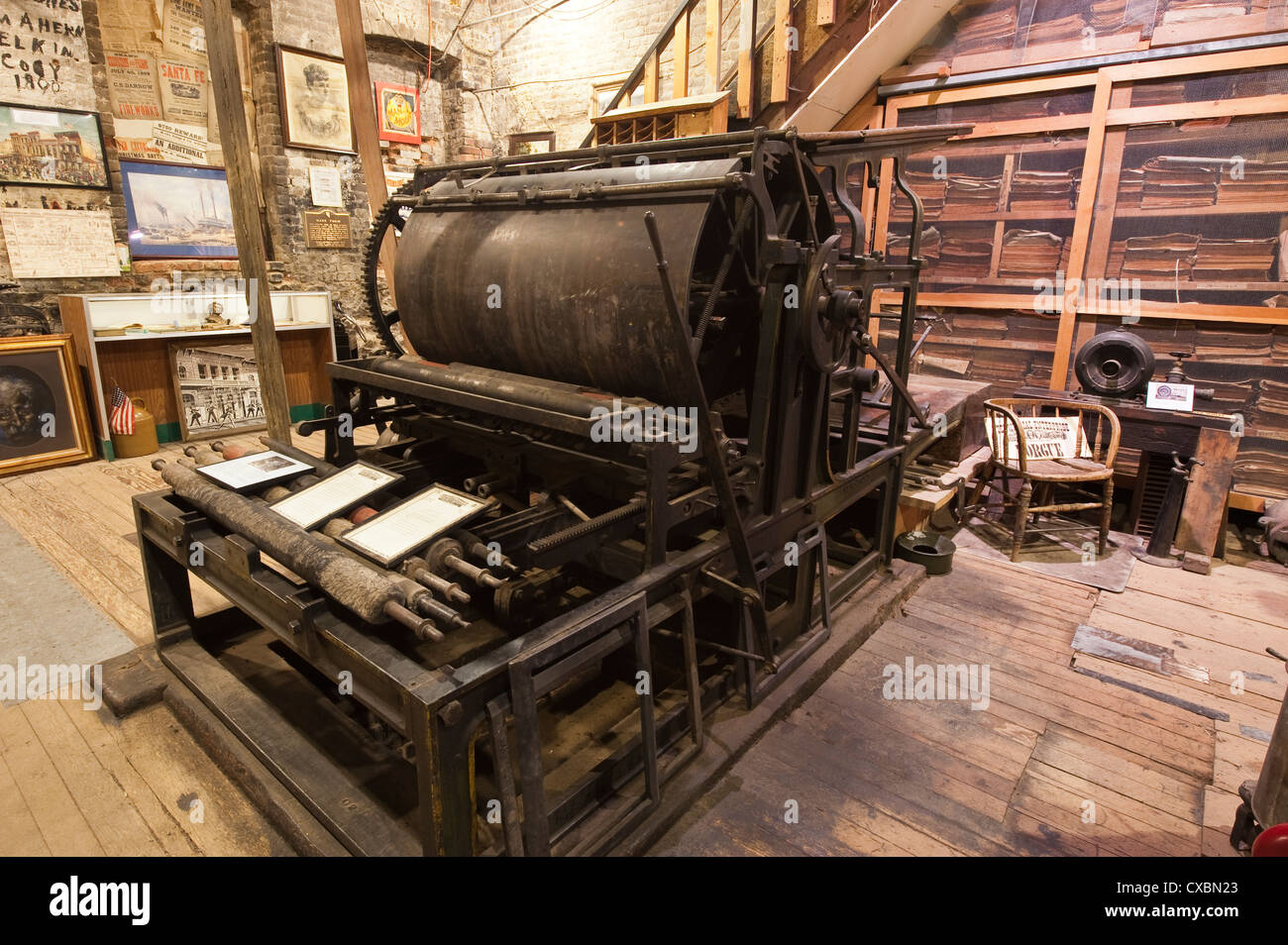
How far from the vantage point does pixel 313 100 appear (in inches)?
288

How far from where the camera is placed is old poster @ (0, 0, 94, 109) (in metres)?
5.41

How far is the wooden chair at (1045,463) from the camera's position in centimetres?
422

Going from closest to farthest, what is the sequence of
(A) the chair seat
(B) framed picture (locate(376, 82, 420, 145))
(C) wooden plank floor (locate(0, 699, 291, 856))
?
(C) wooden plank floor (locate(0, 699, 291, 856)) → (A) the chair seat → (B) framed picture (locate(376, 82, 420, 145))

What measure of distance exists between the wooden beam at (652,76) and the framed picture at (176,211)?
376cm

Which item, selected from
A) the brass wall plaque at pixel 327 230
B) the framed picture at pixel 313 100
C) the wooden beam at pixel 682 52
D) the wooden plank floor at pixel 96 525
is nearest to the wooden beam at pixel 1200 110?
the wooden beam at pixel 682 52

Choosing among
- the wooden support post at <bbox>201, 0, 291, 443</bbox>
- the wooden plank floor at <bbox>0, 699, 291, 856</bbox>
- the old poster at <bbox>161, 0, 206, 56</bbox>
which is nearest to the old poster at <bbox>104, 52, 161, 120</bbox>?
the old poster at <bbox>161, 0, 206, 56</bbox>

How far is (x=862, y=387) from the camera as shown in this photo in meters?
3.05

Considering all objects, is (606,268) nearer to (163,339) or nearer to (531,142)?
(163,339)

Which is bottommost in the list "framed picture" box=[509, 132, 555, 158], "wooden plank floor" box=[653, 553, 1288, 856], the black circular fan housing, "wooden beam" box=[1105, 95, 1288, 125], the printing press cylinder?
"wooden plank floor" box=[653, 553, 1288, 856]

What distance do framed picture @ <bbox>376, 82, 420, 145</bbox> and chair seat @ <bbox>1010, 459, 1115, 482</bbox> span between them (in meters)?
7.62

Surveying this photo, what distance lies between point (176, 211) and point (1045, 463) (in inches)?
293

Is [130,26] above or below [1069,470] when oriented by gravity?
above

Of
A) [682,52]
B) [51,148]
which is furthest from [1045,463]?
[51,148]

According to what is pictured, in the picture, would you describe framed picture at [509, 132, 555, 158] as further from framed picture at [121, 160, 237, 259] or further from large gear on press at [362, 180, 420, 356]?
large gear on press at [362, 180, 420, 356]
